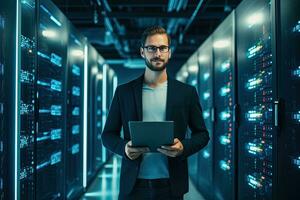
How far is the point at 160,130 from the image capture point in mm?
1857

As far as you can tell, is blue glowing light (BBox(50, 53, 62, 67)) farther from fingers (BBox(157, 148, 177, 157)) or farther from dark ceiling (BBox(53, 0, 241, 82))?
fingers (BBox(157, 148, 177, 157))

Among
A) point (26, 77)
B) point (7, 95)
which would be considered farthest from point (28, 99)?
point (7, 95)

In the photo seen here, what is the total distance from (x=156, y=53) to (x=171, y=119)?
36cm

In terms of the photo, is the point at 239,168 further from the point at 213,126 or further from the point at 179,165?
the point at 179,165

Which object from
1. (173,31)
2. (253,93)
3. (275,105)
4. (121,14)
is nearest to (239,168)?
(253,93)

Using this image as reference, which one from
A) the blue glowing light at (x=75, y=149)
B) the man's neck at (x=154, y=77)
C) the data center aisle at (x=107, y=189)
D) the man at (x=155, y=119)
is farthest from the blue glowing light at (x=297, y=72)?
the data center aisle at (x=107, y=189)

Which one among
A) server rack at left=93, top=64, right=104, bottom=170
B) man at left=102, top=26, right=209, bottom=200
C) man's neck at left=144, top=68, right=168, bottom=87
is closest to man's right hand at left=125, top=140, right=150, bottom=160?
man at left=102, top=26, right=209, bottom=200

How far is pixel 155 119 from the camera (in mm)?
2049

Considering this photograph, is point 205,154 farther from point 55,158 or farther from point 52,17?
point 52,17

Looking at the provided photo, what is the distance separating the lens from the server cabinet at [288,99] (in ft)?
7.59

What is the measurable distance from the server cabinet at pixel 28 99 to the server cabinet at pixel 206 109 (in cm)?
268

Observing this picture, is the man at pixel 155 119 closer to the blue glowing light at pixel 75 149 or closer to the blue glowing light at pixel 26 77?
the blue glowing light at pixel 26 77

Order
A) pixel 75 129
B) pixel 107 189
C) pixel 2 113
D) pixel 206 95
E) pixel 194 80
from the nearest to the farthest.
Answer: pixel 2 113, pixel 75 129, pixel 206 95, pixel 107 189, pixel 194 80

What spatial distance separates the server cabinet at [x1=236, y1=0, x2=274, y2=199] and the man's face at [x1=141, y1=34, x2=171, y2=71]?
107cm
